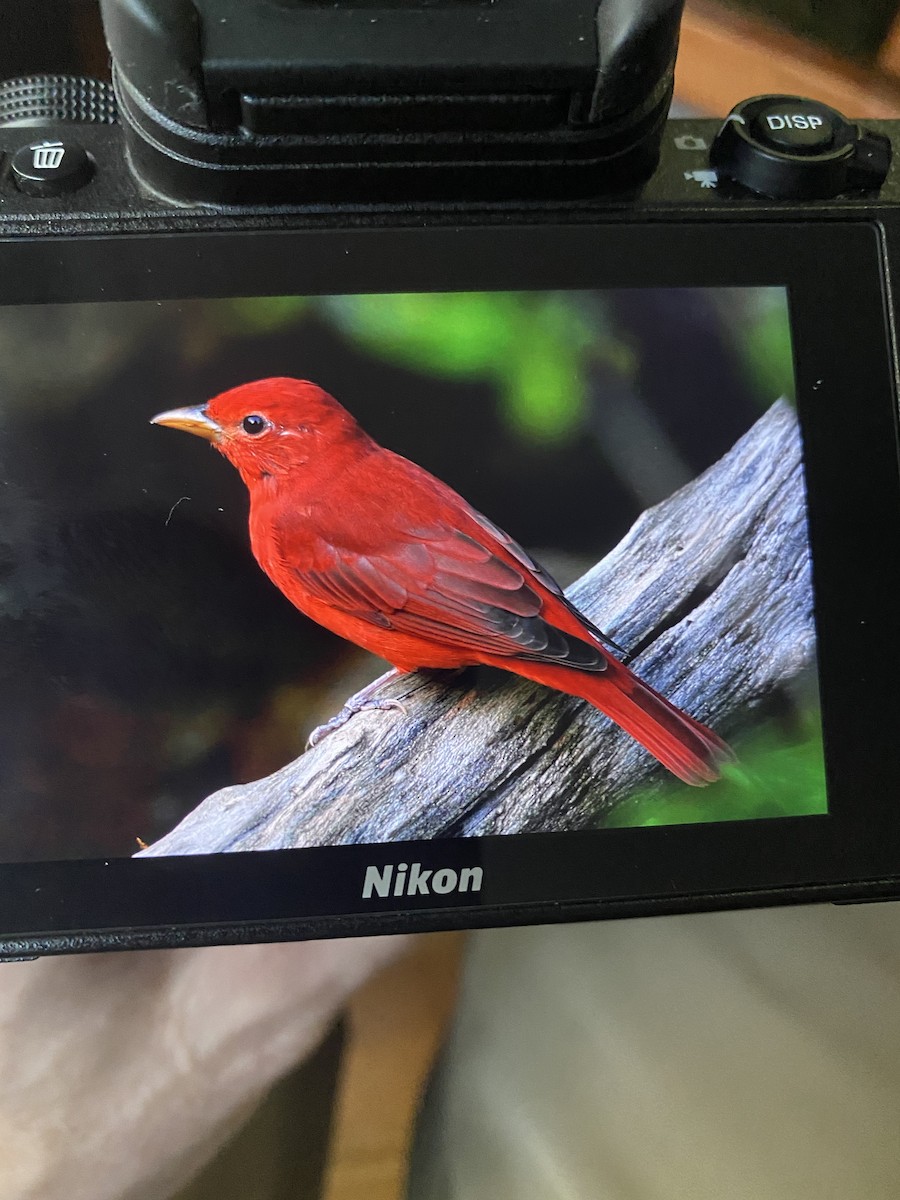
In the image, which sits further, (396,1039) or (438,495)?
(396,1039)

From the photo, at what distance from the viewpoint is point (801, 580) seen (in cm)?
49

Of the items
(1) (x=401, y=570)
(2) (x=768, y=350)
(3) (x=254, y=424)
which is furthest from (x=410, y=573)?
(2) (x=768, y=350)

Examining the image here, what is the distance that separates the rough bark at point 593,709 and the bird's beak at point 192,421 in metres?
0.15

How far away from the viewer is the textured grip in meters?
0.55

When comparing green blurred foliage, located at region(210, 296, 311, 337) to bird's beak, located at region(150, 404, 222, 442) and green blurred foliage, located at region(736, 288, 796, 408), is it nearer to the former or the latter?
bird's beak, located at region(150, 404, 222, 442)

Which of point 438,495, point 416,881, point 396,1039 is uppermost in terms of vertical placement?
point 438,495

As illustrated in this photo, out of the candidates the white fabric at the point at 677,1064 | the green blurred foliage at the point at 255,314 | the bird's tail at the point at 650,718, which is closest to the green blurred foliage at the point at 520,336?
the green blurred foliage at the point at 255,314

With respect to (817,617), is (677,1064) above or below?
below

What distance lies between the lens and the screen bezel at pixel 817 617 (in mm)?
464

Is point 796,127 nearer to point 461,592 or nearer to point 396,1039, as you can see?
point 461,592

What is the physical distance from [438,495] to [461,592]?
0.16ft

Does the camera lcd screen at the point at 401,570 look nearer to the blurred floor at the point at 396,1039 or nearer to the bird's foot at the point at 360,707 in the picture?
the bird's foot at the point at 360,707

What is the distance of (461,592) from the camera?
1.62 ft

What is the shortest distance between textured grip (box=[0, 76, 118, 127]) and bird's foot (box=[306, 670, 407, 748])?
34 cm
